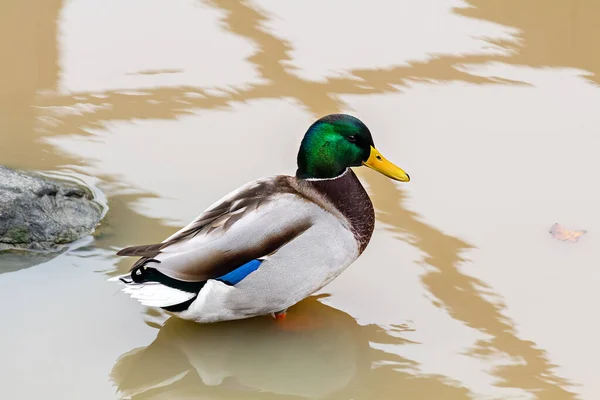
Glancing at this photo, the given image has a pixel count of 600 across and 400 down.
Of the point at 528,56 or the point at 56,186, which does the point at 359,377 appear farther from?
the point at 528,56

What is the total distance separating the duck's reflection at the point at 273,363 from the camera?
11.9ft

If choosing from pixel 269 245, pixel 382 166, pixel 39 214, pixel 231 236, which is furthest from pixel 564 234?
pixel 39 214

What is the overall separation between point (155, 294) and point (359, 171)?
1656 mm

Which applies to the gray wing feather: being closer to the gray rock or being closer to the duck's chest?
the duck's chest

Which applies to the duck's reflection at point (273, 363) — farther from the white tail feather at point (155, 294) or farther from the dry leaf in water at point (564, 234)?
the dry leaf in water at point (564, 234)

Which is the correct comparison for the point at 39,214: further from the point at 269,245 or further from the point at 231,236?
the point at 269,245

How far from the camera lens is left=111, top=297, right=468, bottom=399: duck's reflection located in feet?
11.9

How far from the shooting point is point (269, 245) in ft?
12.3

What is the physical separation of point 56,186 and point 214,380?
4.24 feet

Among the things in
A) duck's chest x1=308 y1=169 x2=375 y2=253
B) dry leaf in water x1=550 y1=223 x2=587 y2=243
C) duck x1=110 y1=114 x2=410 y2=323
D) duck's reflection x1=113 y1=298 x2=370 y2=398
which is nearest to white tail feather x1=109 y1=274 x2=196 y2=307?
duck x1=110 y1=114 x2=410 y2=323

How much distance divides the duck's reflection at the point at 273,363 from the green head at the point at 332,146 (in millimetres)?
582

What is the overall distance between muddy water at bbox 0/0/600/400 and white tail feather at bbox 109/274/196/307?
0.26 m

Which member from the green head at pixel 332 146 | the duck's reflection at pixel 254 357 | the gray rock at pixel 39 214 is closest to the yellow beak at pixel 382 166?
the green head at pixel 332 146

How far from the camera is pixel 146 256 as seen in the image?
12.3 ft
